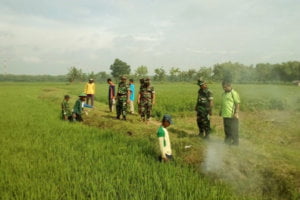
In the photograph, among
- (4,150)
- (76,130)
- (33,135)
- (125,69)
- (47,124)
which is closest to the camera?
(4,150)

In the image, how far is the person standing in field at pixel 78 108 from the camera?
917 centimetres

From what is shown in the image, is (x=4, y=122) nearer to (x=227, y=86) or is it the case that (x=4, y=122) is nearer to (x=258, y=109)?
(x=227, y=86)

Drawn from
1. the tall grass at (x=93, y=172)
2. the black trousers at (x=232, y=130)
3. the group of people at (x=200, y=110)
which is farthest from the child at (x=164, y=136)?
the black trousers at (x=232, y=130)


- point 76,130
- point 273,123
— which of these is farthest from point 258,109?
point 76,130

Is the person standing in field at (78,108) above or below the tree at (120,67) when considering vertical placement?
below

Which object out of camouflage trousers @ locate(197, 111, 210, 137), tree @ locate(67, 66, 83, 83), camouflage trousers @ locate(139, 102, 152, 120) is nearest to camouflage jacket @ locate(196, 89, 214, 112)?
camouflage trousers @ locate(197, 111, 210, 137)

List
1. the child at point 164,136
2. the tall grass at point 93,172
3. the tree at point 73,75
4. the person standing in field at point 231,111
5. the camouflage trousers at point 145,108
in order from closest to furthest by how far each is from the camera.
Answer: the tall grass at point 93,172, the child at point 164,136, the person standing in field at point 231,111, the camouflage trousers at point 145,108, the tree at point 73,75

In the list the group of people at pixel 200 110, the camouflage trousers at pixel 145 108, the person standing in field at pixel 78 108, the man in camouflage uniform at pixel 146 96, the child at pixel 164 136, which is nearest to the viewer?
the child at pixel 164 136

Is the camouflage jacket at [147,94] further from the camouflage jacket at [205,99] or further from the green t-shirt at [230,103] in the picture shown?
the green t-shirt at [230,103]

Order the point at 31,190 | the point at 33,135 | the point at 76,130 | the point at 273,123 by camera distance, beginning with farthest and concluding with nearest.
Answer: the point at 273,123
the point at 76,130
the point at 33,135
the point at 31,190

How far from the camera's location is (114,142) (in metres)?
6.24

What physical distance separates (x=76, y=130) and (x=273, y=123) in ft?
27.6

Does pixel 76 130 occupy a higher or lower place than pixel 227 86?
lower

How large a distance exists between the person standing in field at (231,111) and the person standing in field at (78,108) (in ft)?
17.1
